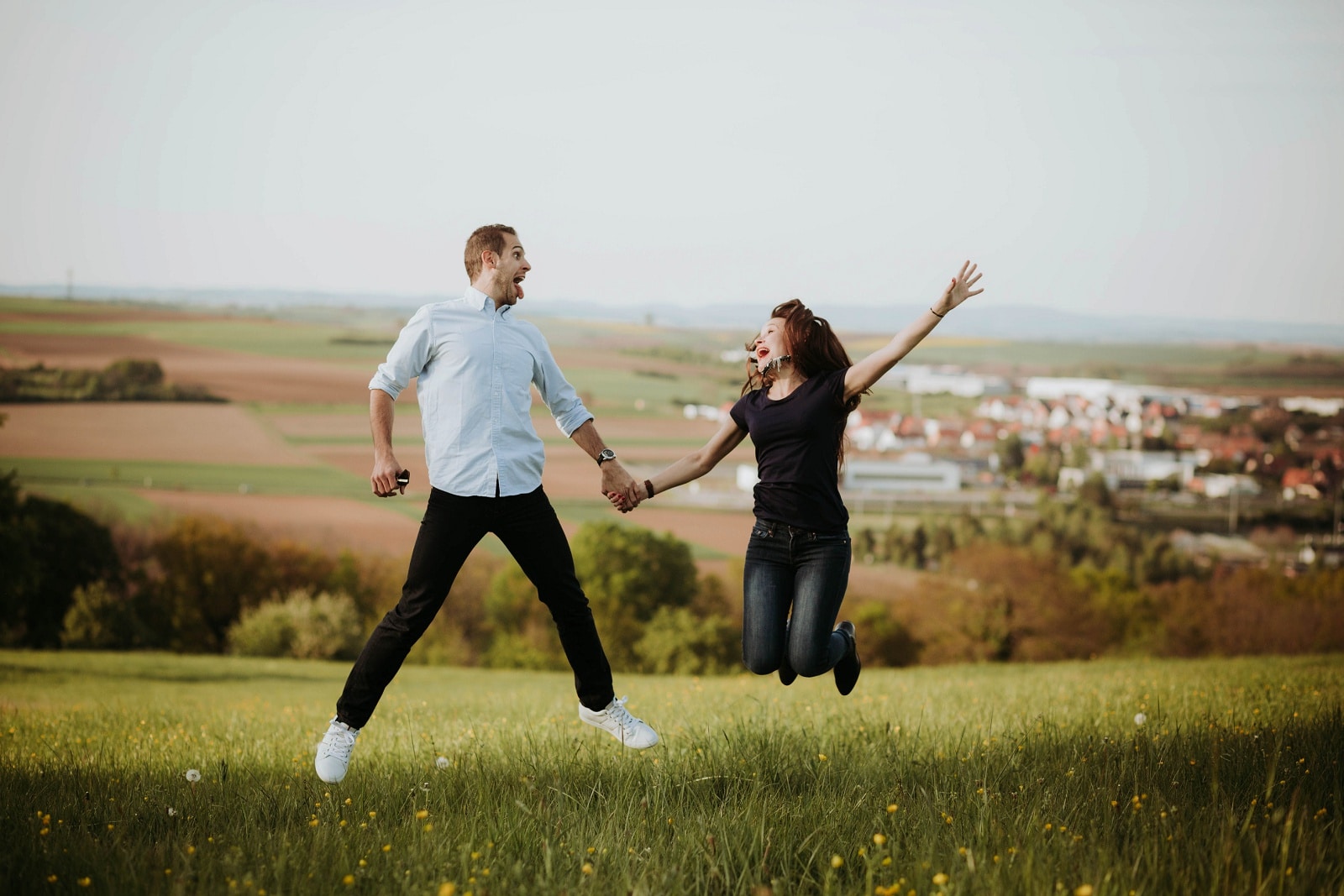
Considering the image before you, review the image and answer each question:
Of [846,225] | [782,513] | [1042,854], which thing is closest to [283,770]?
[782,513]

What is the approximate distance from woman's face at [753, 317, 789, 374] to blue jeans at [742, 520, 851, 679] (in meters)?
0.80

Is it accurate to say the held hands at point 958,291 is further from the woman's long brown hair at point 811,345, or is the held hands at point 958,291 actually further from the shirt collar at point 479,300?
the shirt collar at point 479,300

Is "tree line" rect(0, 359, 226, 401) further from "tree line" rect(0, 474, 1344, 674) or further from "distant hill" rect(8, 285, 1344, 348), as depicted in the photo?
"tree line" rect(0, 474, 1344, 674)

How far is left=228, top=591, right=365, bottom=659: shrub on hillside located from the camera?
40375 mm

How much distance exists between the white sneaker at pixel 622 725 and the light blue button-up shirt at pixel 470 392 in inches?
45.7

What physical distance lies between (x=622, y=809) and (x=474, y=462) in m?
1.68

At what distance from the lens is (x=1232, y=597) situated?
147 ft

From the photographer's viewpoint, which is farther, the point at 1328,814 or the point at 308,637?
the point at 308,637

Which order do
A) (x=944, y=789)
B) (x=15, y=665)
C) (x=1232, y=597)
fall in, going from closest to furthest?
(x=944, y=789) < (x=15, y=665) < (x=1232, y=597)

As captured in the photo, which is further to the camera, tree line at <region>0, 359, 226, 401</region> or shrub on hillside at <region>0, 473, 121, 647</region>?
tree line at <region>0, 359, 226, 401</region>

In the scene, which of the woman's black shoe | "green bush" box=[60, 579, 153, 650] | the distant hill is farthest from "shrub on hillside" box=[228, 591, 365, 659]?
the woman's black shoe

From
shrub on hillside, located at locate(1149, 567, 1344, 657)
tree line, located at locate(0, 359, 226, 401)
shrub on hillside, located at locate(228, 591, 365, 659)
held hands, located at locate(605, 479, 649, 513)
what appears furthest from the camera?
tree line, located at locate(0, 359, 226, 401)

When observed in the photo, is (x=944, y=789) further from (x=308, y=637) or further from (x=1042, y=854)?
(x=308, y=637)

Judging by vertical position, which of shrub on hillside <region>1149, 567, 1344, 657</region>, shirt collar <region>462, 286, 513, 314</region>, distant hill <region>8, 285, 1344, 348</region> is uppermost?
distant hill <region>8, 285, 1344, 348</region>
